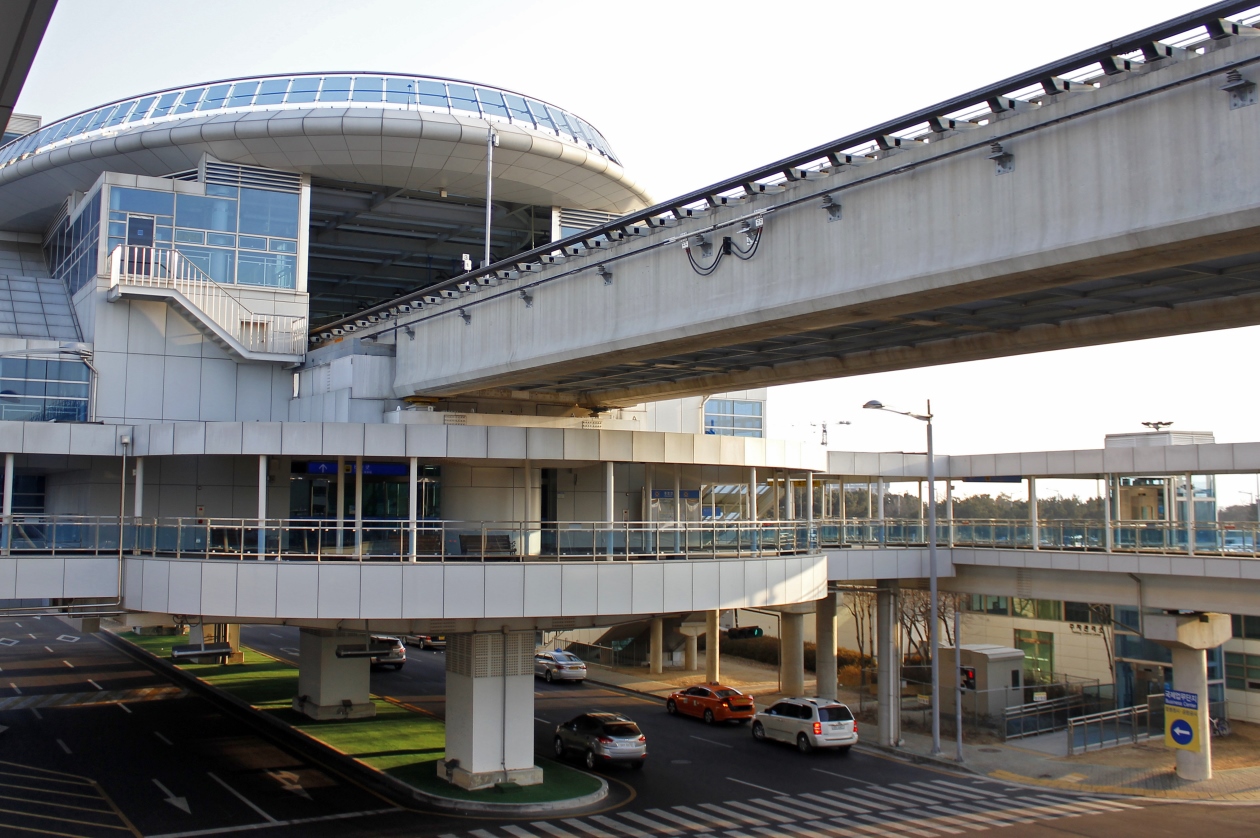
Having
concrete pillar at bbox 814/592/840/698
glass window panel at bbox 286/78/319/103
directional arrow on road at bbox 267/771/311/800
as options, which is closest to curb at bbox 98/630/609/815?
directional arrow on road at bbox 267/771/311/800

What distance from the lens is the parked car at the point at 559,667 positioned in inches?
1823

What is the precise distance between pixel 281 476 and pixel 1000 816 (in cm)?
2170

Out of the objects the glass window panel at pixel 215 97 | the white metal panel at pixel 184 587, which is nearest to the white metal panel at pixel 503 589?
the white metal panel at pixel 184 587

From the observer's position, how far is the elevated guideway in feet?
37.2

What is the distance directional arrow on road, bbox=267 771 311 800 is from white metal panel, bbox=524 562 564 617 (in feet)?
25.7

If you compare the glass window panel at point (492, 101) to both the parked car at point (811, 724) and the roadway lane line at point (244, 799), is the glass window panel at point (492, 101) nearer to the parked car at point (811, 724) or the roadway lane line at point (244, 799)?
the parked car at point (811, 724)

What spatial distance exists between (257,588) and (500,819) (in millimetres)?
7556

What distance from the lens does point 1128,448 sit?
32.0 m

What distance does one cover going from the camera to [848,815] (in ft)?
81.0

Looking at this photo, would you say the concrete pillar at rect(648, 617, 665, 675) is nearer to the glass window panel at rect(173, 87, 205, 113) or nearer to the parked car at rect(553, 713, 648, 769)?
the parked car at rect(553, 713, 648, 769)

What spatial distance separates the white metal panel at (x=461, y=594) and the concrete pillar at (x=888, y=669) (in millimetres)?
17326

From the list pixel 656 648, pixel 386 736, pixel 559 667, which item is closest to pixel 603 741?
pixel 386 736

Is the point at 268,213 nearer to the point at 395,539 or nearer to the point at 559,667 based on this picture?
the point at 395,539

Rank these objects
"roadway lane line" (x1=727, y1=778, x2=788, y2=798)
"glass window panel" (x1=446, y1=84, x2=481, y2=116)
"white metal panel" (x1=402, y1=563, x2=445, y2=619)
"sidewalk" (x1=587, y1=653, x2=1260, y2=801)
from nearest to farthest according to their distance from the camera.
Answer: "white metal panel" (x1=402, y1=563, x2=445, y2=619) → "roadway lane line" (x1=727, y1=778, x2=788, y2=798) → "sidewalk" (x1=587, y1=653, x2=1260, y2=801) → "glass window panel" (x1=446, y1=84, x2=481, y2=116)
